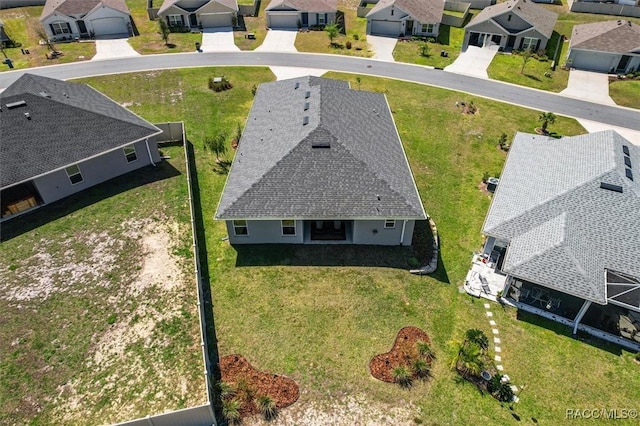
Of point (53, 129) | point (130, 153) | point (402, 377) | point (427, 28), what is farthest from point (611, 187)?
point (427, 28)

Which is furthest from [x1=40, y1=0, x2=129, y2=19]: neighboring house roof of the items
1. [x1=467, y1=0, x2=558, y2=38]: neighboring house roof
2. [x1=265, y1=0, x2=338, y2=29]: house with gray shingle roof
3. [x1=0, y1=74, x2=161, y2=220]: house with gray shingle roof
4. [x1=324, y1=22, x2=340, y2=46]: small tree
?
[x1=467, y1=0, x2=558, y2=38]: neighboring house roof

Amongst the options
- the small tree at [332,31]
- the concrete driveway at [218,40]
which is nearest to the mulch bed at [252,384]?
the concrete driveway at [218,40]

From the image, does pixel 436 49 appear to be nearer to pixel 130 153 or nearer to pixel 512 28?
pixel 512 28

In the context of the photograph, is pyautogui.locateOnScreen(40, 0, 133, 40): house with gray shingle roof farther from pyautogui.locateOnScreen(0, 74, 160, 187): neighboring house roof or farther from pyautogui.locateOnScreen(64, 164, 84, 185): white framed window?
pyautogui.locateOnScreen(64, 164, 84, 185): white framed window

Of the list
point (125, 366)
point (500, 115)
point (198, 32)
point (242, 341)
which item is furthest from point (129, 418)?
point (198, 32)

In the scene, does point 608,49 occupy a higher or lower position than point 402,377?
higher

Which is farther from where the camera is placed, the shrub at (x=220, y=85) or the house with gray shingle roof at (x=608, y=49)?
the house with gray shingle roof at (x=608, y=49)

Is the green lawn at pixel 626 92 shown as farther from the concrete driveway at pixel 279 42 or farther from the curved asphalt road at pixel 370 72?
the concrete driveway at pixel 279 42
